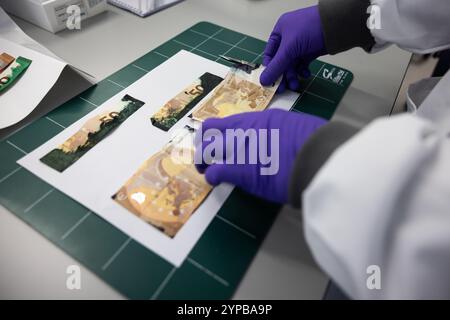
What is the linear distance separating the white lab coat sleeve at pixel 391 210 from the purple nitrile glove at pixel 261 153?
0.13m

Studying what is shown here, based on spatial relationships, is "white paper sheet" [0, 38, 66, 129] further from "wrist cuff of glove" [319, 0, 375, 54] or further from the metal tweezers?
"wrist cuff of glove" [319, 0, 375, 54]

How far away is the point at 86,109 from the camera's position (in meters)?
0.68

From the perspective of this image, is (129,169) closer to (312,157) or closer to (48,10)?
(312,157)

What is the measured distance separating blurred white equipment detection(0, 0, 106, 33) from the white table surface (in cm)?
2

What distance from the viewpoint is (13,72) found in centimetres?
69

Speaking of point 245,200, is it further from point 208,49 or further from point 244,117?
point 208,49

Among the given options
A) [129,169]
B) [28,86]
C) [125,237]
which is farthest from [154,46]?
[125,237]

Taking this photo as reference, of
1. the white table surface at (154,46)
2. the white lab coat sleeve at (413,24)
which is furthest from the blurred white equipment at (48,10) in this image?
the white lab coat sleeve at (413,24)

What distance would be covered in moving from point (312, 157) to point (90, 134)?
450 millimetres

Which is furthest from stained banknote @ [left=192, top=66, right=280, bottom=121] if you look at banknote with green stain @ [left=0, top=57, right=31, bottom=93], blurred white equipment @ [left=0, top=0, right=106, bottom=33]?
blurred white equipment @ [left=0, top=0, right=106, bottom=33]

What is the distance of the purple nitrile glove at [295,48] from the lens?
733 millimetres

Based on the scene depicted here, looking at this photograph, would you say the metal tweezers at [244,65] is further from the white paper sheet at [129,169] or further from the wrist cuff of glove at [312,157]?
the wrist cuff of glove at [312,157]
